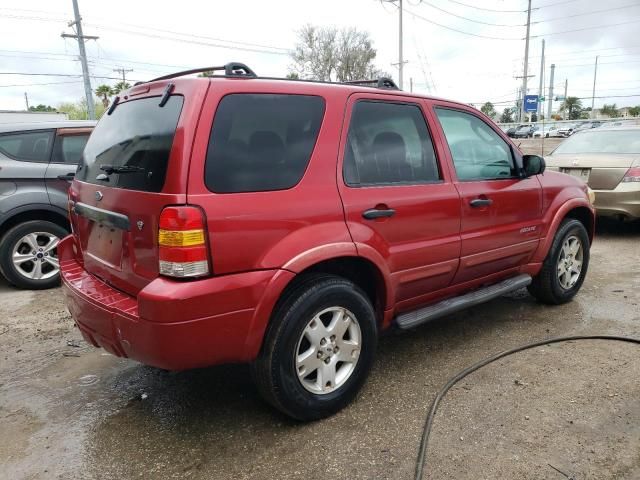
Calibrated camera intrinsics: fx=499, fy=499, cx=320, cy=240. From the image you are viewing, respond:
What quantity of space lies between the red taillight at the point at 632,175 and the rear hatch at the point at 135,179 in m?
6.45

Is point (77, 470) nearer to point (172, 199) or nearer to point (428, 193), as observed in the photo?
point (172, 199)

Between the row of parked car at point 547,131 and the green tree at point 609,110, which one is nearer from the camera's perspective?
the row of parked car at point 547,131

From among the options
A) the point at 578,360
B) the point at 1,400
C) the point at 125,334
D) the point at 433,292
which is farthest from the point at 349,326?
the point at 1,400

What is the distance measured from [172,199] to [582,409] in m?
2.49

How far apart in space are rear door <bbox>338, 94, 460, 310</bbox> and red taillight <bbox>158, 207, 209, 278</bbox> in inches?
33.2

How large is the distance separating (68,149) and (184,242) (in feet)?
13.9

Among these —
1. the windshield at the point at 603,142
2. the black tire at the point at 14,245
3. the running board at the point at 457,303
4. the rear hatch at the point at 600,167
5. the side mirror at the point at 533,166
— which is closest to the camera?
the running board at the point at 457,303

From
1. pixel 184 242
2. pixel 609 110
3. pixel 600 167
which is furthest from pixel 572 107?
pixel 184 242

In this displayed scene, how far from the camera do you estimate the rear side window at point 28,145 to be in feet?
17.5

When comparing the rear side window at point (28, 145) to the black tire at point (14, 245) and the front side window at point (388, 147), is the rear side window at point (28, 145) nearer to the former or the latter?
the black tire at point (14, 245)

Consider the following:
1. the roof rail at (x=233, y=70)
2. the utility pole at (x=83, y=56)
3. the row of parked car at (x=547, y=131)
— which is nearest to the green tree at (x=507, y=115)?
the row of parked car at (x=547, y=131)

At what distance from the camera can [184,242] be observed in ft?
7.25

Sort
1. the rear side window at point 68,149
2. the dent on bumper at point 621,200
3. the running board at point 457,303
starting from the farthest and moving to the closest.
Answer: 1. the dent on bumper at point 621,200
2. the rear side window at point 68,149
3. the running board at point 457,303

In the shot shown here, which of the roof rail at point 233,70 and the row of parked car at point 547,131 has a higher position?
the roof rail at point 233,70
